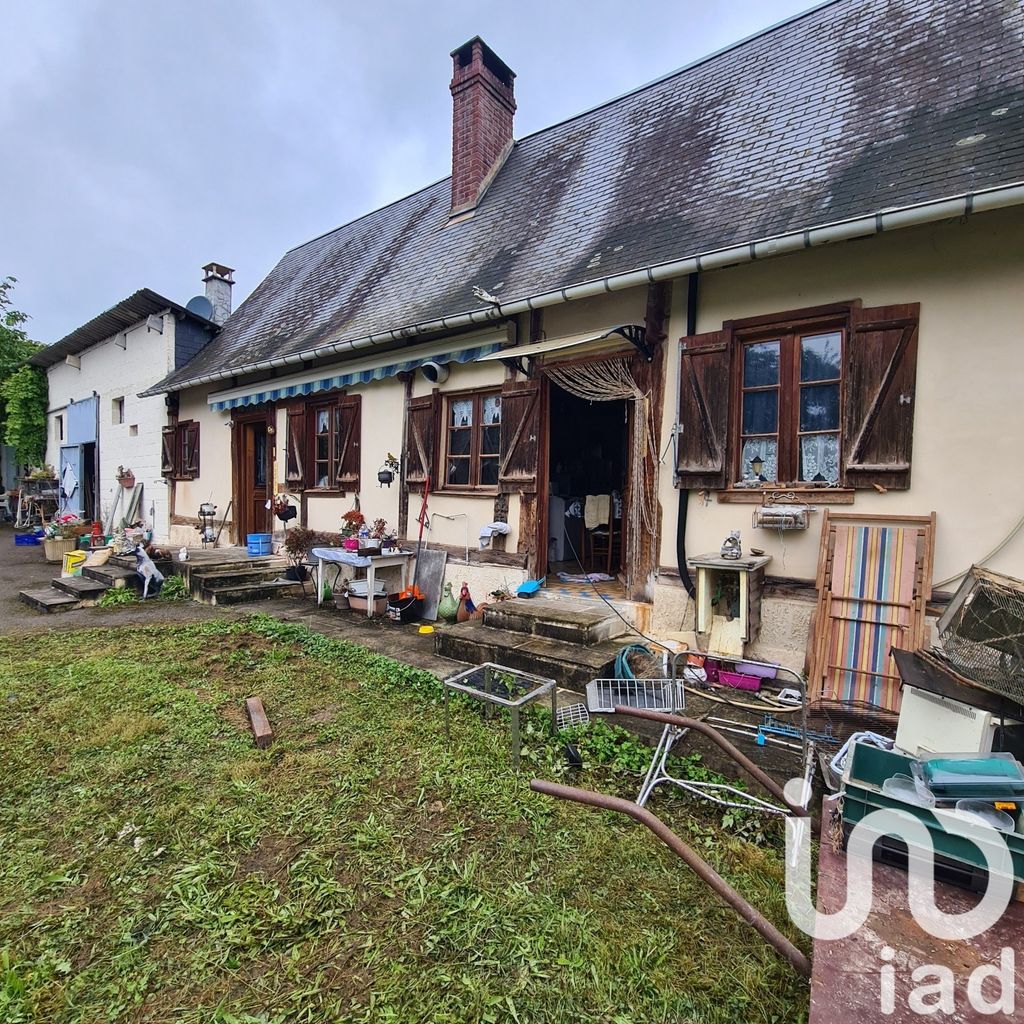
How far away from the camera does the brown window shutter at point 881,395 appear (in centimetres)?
390

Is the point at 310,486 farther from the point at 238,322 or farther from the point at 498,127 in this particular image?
the point at 498,127

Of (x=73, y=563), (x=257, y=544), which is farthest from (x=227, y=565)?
(x=73, y=563)

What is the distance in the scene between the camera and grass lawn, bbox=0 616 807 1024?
5.57 feet

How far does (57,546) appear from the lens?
11.2m

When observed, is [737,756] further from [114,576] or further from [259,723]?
[114,576]

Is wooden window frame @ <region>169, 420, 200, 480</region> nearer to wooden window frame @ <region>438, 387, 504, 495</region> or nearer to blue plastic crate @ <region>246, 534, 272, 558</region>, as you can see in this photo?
blue plastic crate @ <region>246, 534, 272, 558</region>

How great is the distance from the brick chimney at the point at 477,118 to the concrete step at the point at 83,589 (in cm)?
751

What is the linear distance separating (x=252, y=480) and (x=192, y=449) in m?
1.93

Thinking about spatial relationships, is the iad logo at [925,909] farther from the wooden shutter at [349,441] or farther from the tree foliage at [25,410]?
the tree foliage at [25,410]

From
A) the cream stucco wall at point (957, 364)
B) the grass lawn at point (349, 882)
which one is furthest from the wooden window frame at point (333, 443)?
the cream stucco wall at point (957, 364)

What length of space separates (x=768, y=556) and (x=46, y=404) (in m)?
20.3

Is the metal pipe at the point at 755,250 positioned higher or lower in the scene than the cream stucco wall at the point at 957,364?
higher

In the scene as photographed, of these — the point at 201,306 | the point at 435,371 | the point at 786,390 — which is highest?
the point at 201,306

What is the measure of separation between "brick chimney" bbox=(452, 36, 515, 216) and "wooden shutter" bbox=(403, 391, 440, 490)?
3358 millimetres
